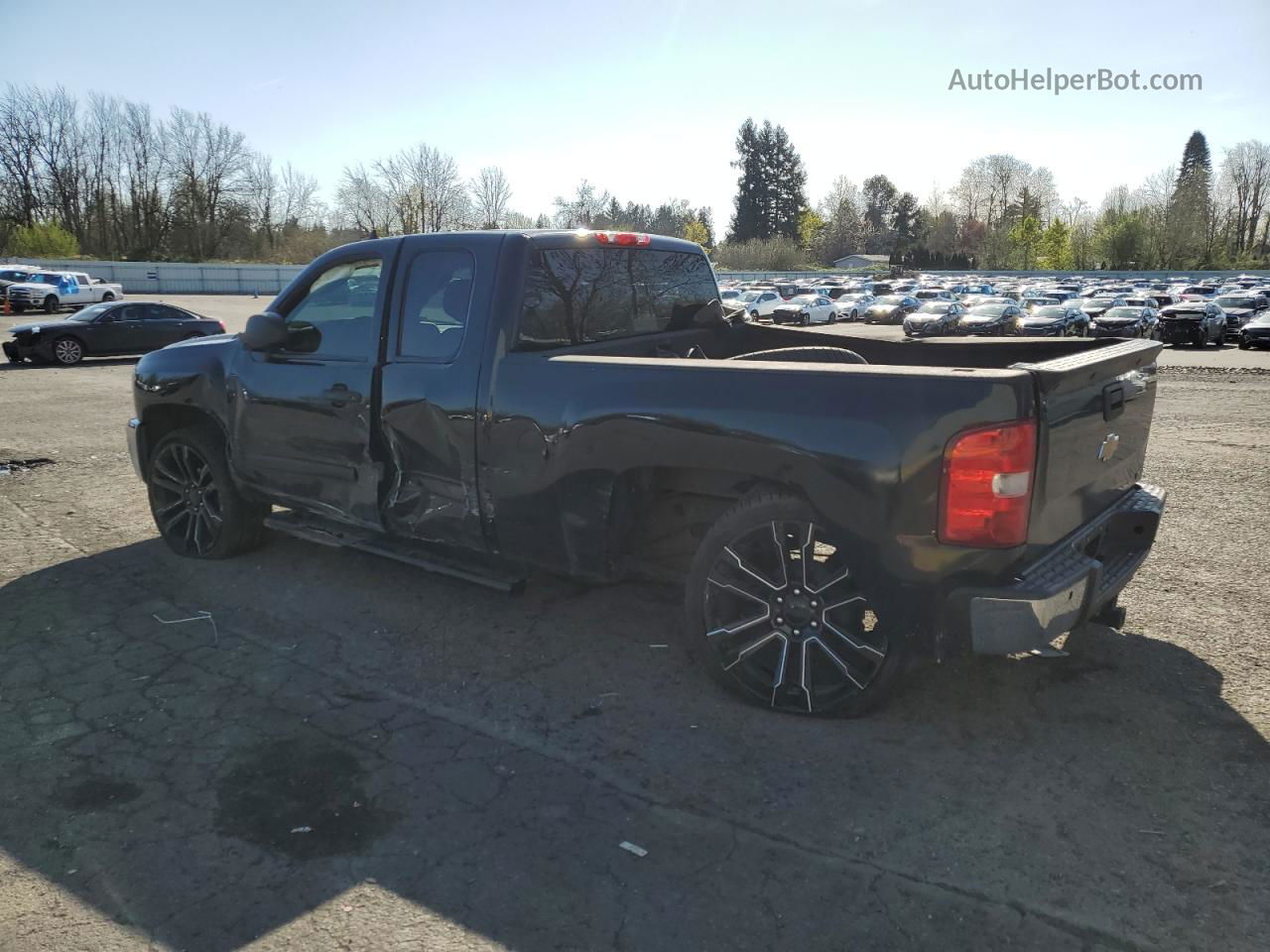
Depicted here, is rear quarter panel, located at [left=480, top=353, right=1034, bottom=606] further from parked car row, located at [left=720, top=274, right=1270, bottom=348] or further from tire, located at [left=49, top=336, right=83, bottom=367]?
parked car row, located at [left=720, top=274, right=1270, bottom=348]

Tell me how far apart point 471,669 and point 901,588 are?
80.4 inches

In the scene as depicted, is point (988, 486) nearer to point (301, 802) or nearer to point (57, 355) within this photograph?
point (301, 802)

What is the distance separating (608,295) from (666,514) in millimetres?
1270

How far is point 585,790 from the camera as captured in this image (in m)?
3.18

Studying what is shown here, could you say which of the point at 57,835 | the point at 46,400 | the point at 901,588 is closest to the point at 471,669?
the point at 57,835

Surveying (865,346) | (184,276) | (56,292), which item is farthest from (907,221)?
(865,346)

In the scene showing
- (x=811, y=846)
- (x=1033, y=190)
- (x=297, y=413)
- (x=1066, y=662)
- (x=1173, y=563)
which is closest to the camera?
(x=811, y=846)

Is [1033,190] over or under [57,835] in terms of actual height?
over

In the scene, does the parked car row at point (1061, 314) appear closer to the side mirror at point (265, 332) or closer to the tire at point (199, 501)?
the tire at point (199, 501)

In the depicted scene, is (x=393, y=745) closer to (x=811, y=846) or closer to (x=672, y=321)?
(x=811, y=846)

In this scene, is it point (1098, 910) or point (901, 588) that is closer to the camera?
point (1098, 910)

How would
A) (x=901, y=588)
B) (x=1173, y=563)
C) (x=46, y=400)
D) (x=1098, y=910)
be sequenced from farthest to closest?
(x=46, y=400)
(x=1173, y=563)
(x=901, y=588)
(x=1098, y=910)

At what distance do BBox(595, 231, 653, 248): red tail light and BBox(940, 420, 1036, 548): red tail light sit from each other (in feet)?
7.61

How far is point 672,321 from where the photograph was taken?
508 centimetres
